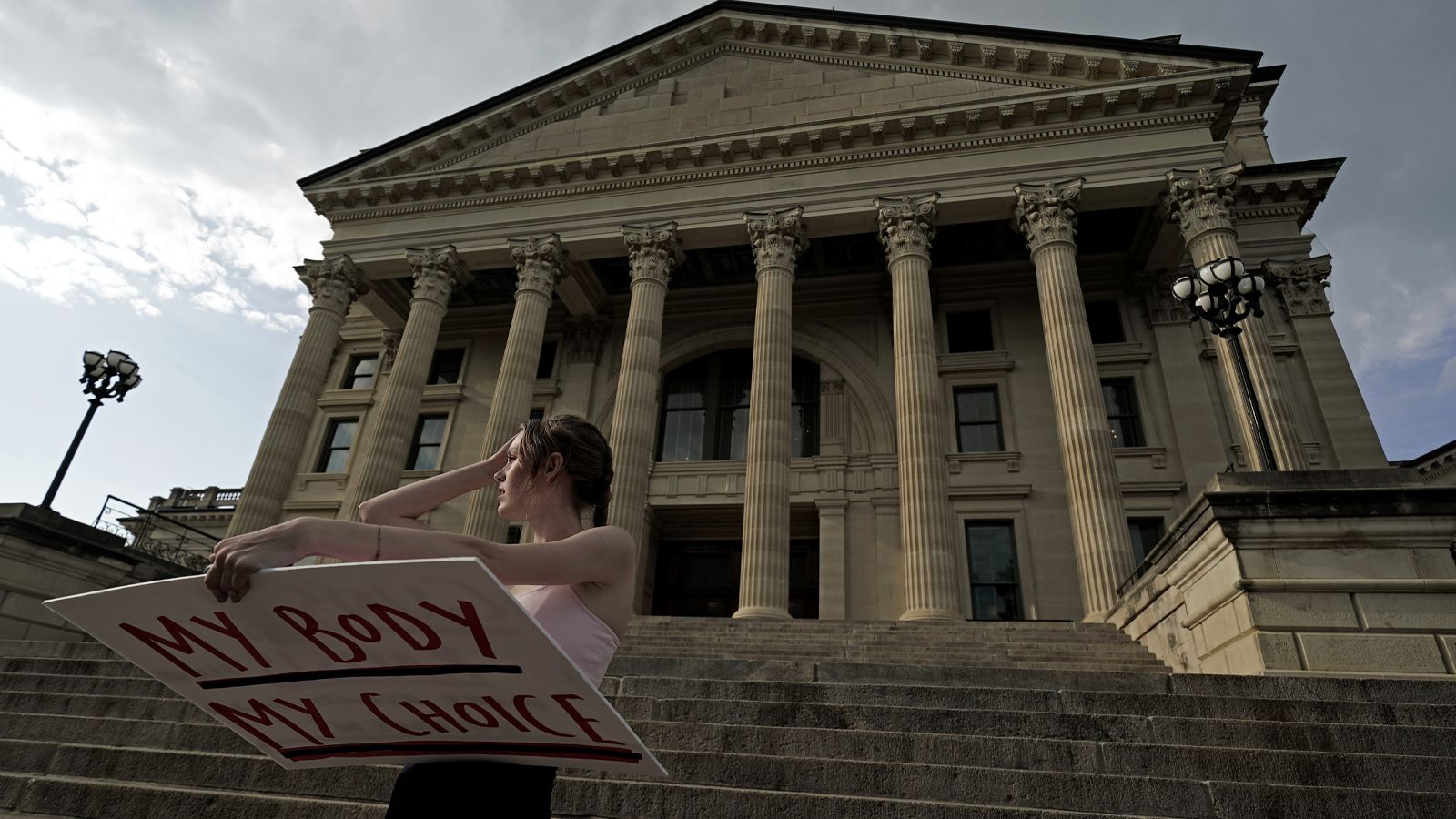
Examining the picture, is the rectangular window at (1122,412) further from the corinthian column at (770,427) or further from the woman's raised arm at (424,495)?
the woman's raised arm at (424,495)

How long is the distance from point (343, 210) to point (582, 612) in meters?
27.4

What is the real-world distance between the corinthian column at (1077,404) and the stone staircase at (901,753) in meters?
8.03

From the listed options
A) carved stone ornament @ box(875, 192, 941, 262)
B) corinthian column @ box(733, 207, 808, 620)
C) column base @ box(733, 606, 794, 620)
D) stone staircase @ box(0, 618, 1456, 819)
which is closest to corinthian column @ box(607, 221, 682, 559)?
corinthian column @ box(733, 207, 808, 620)

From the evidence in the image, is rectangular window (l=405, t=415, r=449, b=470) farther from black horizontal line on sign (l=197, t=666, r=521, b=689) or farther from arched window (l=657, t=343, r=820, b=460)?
black horizontal line on sign (l=197, t=666, r=521, b=689)

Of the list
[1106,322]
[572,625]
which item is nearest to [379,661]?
[572,625]

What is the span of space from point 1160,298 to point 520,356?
63.0 ft

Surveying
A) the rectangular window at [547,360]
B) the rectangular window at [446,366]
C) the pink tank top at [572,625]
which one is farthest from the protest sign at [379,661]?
the rectangular window at [446,366]

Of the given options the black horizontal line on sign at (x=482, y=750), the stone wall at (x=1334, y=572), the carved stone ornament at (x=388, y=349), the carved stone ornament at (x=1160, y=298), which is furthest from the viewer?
the carved stone ornament at (x=388, y=349)

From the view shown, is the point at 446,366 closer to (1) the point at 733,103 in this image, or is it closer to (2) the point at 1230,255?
(1) the point at 733,103

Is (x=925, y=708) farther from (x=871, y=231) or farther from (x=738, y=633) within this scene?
(x=871, y=231)

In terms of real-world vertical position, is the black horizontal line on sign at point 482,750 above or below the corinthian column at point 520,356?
below

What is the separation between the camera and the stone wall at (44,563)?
503 inches

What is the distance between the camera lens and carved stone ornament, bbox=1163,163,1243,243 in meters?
18.2

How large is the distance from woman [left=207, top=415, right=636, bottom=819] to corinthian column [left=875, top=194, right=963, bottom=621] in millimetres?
14734
